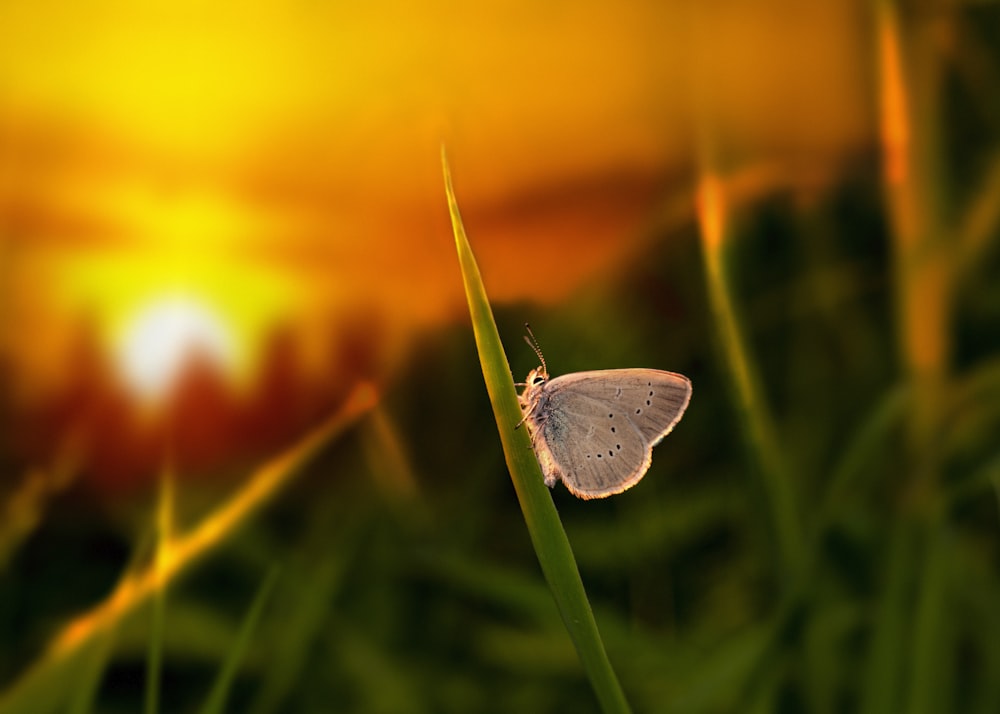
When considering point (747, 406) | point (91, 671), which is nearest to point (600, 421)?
point (747, 406)

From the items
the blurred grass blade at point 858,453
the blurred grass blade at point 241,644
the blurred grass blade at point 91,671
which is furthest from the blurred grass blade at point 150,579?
the blurred grass blade at point 858,453

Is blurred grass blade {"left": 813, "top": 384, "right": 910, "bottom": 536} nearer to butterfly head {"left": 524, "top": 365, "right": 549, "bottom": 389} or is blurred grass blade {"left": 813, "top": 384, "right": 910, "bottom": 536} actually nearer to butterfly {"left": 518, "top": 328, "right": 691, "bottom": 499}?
butterfly {"left": 518, "top": 328, "right": 691, "bottom": 499}

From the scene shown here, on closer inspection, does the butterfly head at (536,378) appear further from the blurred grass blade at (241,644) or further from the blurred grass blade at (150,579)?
the blurred grass blade at (241,644)

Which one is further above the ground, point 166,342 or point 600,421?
point 166,342

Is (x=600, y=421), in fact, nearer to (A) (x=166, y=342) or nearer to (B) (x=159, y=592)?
(B) (x=159, y=592)

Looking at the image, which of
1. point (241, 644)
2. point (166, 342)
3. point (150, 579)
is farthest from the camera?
point (166, 342)

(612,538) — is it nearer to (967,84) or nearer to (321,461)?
(321,461)

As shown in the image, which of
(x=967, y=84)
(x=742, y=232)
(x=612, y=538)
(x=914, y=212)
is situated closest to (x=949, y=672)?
(x=612, y=538)
